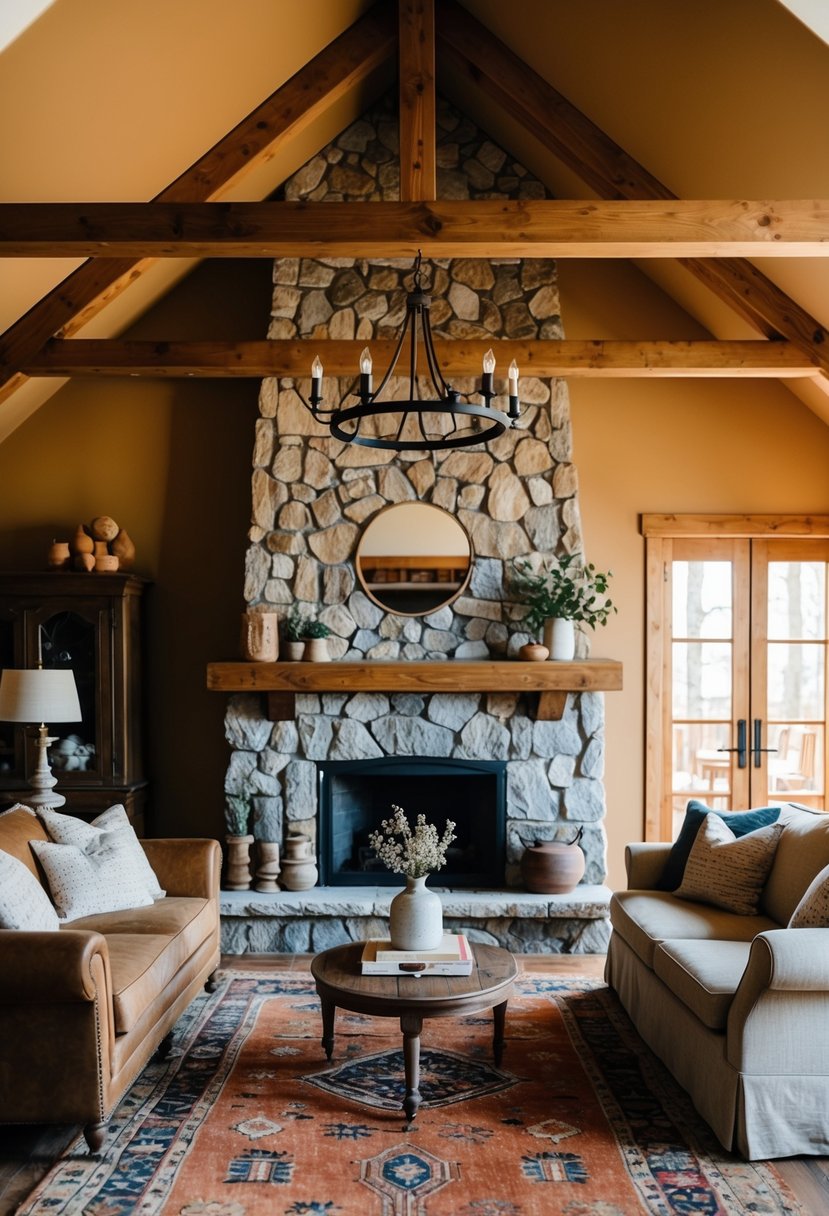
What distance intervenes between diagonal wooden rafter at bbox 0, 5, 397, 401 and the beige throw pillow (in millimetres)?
3783

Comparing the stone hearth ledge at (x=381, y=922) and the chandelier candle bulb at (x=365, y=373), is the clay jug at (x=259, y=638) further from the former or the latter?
the chandelier candle bulb at (x=365, y=373)

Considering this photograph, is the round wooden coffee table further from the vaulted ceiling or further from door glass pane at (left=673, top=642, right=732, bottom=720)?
door glass pane at (left=673, top=642, right=732, bottom=720)

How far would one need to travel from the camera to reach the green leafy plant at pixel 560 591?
5547mm

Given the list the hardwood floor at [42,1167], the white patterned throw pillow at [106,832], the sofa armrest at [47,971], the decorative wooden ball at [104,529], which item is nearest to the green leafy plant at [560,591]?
the decorative wooden ball at [104,529]

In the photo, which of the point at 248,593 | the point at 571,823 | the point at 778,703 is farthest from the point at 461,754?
the point at 778,703

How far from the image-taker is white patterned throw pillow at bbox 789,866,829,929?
3.21 metres

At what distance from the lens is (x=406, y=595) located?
5762 mm

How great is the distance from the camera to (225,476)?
20.2ft

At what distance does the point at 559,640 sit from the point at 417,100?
2725mm

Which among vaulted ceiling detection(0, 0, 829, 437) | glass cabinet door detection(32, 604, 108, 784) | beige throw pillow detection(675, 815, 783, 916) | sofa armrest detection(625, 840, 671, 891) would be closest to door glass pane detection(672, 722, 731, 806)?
sofa armrest detection(625, 840, 671, 891)

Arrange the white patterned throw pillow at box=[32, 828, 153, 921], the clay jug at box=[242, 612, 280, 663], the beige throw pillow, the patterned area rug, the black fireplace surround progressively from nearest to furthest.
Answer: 1. the patterned area rug
2. the white patterned throw pillow at box=[32, 828, 153, 921]
3. the beige throw pillow
4. the clay jug at box=[242, 612, 280, 663]
5. the black fireplace surround

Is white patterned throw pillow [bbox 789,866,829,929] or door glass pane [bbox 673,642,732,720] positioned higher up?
door glass pane [bbox 673,642,732,720]

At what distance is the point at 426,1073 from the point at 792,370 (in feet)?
12.3

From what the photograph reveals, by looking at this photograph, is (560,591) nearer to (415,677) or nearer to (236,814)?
(415,677)
